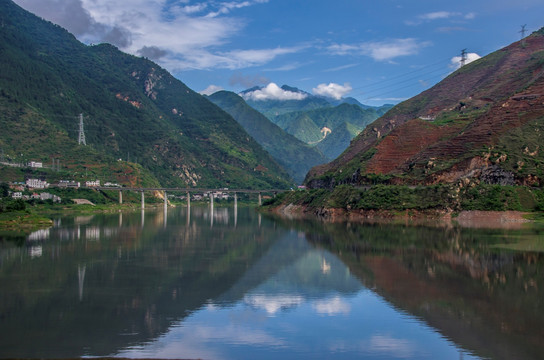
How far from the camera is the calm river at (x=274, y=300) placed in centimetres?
2569

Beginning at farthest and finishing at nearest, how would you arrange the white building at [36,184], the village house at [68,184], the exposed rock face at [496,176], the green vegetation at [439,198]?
1. the village house at [68,184]
2. the white building at [36,184]
3. the exposed rock face at [496,176]
4. the green vegetation at [439,198]

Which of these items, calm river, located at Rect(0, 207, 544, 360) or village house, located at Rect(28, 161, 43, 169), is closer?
calm river, located at Rect(0, 207, 544, 360)

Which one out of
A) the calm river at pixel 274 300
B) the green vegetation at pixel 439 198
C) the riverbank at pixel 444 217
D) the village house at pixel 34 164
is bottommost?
the calm river at pixel 274 300

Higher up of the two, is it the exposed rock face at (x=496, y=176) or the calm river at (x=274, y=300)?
the exposed rock face at (x=496, y=176)

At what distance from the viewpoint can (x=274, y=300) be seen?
36.0 metres

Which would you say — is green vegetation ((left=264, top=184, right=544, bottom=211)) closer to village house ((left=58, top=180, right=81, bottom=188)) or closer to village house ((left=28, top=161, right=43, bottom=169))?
village house ((left=58, top=180, right=81, bottom=188))

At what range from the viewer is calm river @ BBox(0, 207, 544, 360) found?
25.7 meters

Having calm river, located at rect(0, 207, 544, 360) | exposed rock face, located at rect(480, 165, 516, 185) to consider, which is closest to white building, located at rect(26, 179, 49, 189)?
calm river, located at rect(0, 207, 544, 360)

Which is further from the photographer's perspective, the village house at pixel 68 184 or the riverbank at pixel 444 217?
the village house at pixel 68 184

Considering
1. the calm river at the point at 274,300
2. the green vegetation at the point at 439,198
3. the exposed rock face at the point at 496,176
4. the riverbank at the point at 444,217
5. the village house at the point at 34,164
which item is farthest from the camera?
the village house at the point at 34,164

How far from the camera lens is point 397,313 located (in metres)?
32.6

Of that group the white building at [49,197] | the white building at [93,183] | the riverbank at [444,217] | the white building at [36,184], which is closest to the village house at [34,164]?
the white building at [36,184]

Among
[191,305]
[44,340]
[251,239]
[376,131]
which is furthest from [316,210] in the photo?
[44,340]

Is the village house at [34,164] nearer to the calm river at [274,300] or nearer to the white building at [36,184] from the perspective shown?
the white building at [36,184]
